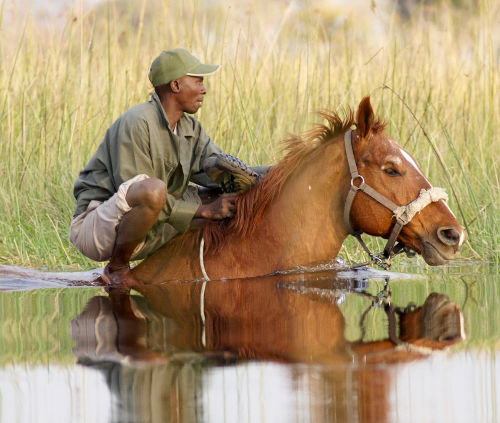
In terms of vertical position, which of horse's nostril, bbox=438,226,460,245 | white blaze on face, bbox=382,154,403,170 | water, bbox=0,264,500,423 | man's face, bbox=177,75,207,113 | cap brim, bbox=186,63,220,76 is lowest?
water, bbox=0,264,500,423

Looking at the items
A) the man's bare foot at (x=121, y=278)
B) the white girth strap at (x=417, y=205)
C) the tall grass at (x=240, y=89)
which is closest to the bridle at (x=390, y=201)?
the white girth strap at (x=417, y=205)

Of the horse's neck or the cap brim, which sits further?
the cap brim

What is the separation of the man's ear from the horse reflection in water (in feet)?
3.66

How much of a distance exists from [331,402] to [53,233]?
16.4 feet

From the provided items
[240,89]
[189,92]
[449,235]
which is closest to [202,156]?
[189,92]

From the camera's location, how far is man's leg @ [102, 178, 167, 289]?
549 cm

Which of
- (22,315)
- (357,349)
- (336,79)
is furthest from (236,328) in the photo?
(336,79)

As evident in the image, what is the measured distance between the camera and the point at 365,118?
5590mm

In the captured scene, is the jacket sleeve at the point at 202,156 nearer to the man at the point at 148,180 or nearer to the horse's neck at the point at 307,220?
the man at the point at 148,180

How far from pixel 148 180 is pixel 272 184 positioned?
73 cm

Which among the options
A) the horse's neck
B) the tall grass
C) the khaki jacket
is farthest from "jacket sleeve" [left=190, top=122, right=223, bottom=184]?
the tall grass

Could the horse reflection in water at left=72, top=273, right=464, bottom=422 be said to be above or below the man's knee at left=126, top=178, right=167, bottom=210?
below

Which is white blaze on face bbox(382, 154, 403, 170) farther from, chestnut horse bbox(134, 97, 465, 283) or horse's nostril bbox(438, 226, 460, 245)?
horse's nostril bbox(438, 226, 460, 245)

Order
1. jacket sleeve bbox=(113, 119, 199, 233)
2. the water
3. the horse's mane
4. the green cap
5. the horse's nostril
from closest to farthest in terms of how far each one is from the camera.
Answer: the water → the horse's nostril → jacket sleeve bbox=(113, 119, 199, 233) → the horse's mane → the green cap
